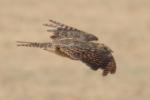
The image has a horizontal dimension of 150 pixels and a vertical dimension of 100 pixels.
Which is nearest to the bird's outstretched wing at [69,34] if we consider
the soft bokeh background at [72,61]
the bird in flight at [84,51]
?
the bird in flight at [84,51]

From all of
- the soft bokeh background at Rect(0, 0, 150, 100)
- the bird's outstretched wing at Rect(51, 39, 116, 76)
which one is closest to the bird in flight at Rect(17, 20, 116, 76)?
the bird's outstretched wing at Rect(51, 39, 116, 76)

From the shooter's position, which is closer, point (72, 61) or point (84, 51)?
point (84, 51)

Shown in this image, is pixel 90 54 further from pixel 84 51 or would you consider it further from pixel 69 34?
pixel 69 34

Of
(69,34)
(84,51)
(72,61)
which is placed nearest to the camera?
(84,51)

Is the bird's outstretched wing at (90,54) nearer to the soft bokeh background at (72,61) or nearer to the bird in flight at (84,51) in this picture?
the bird in flight at (84,51)

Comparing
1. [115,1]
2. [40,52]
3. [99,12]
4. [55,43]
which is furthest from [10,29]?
[55,43]

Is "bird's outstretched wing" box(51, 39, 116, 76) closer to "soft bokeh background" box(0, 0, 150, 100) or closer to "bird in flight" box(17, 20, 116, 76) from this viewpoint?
"bird in flight" box(17, 20, 116, 76)

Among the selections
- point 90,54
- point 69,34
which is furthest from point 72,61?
point 90,54

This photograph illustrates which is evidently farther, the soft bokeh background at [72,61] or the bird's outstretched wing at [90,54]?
the soft bokeh background at [72,61]
